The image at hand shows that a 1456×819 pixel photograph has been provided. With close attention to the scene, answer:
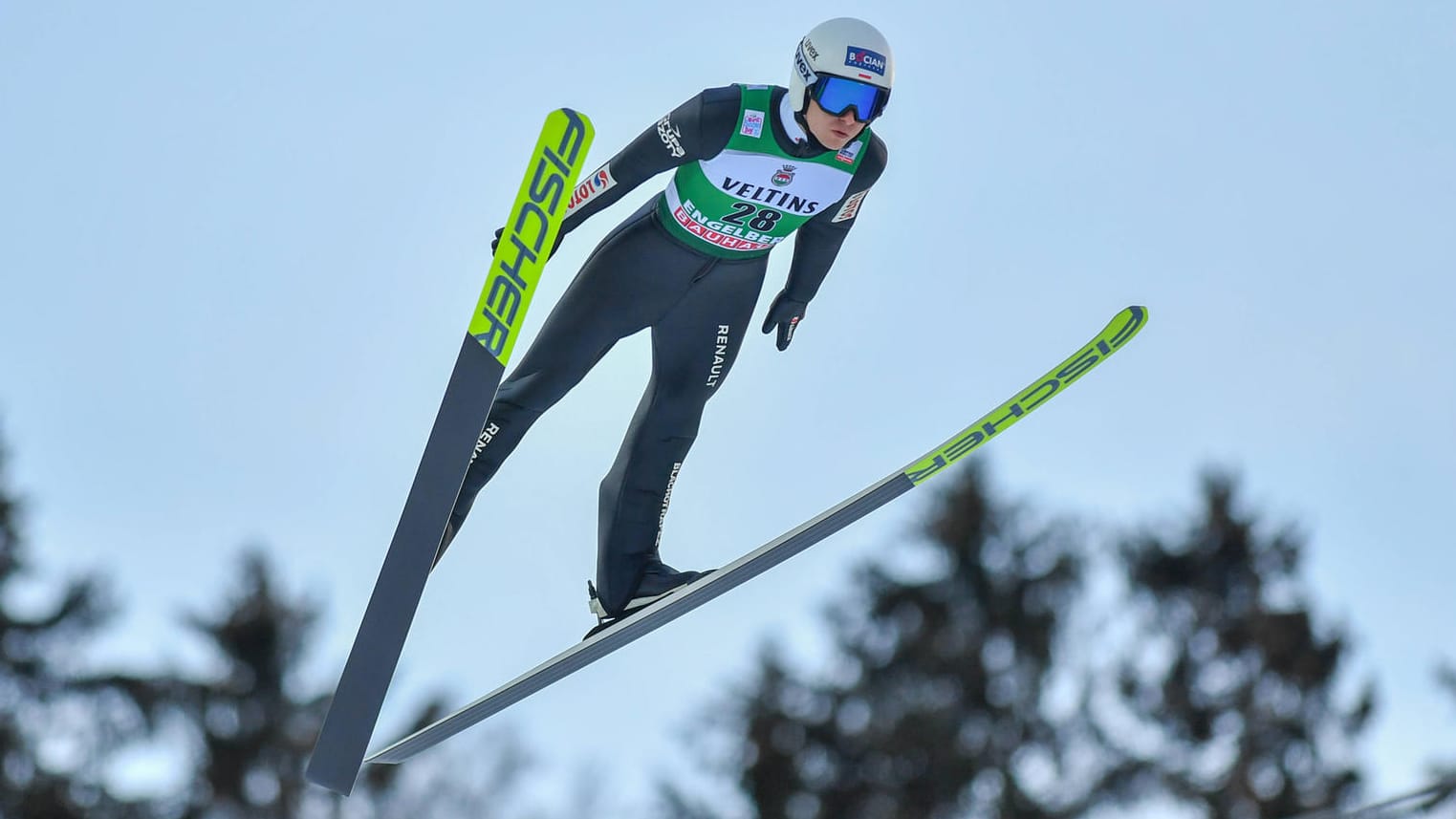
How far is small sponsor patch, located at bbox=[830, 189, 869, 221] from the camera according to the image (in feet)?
19.7

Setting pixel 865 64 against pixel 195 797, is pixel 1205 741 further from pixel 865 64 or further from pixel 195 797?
pixel 865 64

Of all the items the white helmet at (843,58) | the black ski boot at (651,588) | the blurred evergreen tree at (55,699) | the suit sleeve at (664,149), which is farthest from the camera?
the blurred evergreen tree at (55,699)

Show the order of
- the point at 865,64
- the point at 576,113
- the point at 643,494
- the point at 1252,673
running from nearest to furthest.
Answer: the point at 576,113, the point at 865,64, the point at 643,494, the point at 1252,673

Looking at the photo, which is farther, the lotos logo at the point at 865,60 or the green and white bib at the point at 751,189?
the green and white bib at the point at 751,189

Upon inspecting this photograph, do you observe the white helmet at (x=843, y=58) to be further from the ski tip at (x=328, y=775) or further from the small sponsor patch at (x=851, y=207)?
the ski tip at (x=328, y=775)

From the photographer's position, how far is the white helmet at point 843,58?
17.6 feet

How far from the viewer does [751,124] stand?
5.62m

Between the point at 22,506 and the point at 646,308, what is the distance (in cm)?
1919

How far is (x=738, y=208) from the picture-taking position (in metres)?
5.77

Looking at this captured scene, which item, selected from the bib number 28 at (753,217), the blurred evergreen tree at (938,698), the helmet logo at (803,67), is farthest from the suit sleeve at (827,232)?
the blurred evergreen tree at (938,698)

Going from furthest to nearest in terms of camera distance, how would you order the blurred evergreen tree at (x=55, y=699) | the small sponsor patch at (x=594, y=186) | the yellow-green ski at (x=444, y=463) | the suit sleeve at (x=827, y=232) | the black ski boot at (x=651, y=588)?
the blurred evergreen tree at (x=55, y=699)
the black ski boot at (x=651, y=588)
the suit sleeve at (x=827, y=232)
the small sponsor patch at (x=594, y=186)
the yellow-green ski at (x=444, y=463)

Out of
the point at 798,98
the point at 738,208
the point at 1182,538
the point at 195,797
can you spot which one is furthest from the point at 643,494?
the point at 1182,538

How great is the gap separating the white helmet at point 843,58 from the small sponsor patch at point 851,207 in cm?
51

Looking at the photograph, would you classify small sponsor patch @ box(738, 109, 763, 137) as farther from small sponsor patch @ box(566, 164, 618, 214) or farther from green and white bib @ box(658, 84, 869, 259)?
small sponsor patch @ box(566, 164, 618, 214)
